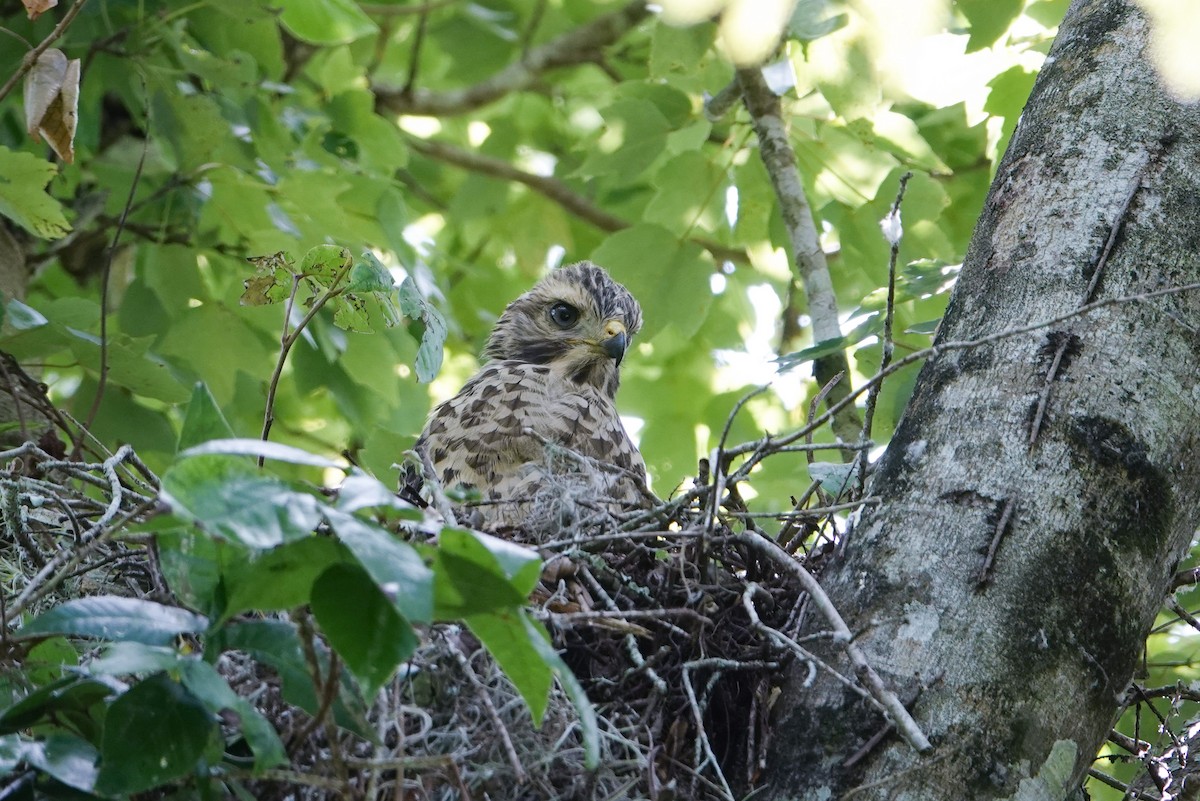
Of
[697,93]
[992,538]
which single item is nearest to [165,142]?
[697,93]

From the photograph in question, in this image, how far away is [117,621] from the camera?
175 cm

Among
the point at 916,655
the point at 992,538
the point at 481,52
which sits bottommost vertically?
→ the point at 916,655

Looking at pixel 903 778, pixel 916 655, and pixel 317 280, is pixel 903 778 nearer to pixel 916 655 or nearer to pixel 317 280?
pixel 916 655

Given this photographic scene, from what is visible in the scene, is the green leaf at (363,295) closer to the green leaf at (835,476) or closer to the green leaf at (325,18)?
the green leaf at (835,476)

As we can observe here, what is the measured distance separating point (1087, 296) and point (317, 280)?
156cm

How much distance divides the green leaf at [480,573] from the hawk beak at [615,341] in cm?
289

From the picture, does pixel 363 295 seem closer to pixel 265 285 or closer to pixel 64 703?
pixel 265 285

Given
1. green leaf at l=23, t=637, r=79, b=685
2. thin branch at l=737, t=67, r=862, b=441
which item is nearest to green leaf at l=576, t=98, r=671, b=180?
thin branch at l=737, t=67, r=862, b=441

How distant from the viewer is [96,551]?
258 cm

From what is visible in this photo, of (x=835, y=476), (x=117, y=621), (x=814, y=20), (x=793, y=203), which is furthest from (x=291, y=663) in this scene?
(x=793, y=203)

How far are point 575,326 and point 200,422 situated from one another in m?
2.87

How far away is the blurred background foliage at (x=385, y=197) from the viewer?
12.2ft

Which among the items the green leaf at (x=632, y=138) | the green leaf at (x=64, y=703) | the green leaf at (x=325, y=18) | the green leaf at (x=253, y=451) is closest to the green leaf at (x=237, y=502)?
the green leaf at (x=253, y=451)

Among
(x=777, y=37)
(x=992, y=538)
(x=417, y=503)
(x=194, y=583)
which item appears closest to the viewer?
(x=194, y=583)
